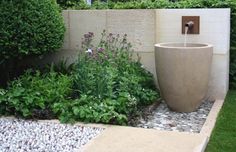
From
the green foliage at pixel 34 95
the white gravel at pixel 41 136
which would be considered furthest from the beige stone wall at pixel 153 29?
the white gravel at pixel 41 136

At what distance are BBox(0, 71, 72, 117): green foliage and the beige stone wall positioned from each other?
1.18m

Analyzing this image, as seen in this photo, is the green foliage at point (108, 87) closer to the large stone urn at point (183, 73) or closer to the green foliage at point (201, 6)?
the large stone urn at point (183, 73)

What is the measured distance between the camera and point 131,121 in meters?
4.55

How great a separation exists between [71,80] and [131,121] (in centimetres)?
110

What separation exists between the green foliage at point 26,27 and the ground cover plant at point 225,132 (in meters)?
Result: 2.38

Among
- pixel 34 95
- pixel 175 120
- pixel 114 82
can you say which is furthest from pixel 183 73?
pixel 34 95

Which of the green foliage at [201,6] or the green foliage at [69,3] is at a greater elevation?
the green foliage at [69,3]

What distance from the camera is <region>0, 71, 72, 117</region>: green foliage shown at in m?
4.62

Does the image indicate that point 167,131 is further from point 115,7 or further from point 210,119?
point 115,7

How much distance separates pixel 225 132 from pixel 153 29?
6.75ft

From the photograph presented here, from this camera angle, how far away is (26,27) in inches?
199

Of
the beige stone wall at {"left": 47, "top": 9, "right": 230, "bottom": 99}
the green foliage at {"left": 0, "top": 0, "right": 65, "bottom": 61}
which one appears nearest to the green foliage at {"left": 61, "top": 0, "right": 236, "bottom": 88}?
the beige stone wall at {"left": 47, "top": 9, "right": 230, "bottom": 99}

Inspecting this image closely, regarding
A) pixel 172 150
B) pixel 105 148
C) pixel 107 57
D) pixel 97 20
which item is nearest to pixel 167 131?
pixel 172 150

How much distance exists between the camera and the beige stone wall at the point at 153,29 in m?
5.54
